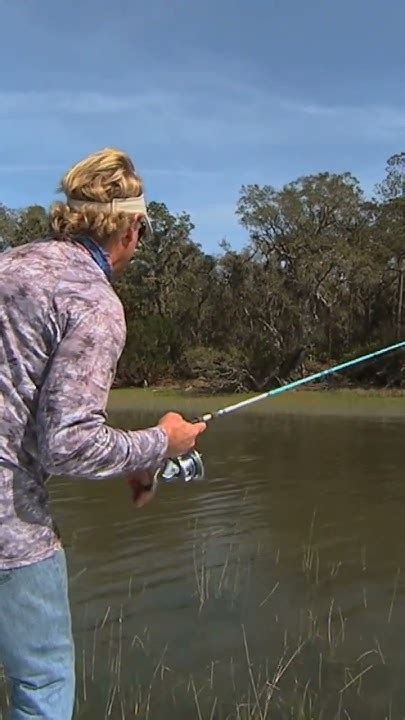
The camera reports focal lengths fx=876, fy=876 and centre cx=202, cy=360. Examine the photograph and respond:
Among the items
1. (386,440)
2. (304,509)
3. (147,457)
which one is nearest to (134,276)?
(386,440)

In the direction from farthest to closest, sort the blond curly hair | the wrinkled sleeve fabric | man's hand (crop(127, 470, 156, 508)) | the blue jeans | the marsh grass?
the marsh grass
man's hand (crop(127, 470, 156, 508))
the blond curly hair
the blue jeans
the wrinkled sleeve fabric

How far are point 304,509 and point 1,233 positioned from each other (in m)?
40.3

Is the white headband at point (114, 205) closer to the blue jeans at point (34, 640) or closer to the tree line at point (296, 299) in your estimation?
the blue jeans at point (34, 640)

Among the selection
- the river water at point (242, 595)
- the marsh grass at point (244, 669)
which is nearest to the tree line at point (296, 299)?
the river water at point (242, 595)

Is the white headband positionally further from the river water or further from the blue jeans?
the river water

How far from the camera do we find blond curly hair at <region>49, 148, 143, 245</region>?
250cm

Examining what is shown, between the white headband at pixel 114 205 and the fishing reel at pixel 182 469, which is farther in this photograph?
the fishing reel at pixel 182 469

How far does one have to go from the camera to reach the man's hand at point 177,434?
2.55 metres

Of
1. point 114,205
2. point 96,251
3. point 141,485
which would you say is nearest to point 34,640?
point 141,485

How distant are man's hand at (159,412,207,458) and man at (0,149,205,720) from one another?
0.11ft

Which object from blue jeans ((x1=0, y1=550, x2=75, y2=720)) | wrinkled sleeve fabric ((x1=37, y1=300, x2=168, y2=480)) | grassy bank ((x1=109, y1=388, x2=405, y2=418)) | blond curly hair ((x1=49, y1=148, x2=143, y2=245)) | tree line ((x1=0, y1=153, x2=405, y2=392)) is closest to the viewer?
wrinkled sleeve fabric ((x1=37, y1=300, x2=168, y2=480))

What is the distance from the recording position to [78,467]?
7.61 ft

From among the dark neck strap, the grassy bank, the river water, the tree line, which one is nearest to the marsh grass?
the river water

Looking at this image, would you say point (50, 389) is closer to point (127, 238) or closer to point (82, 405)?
point (82, 405)
